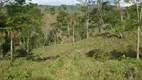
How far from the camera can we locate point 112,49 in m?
32.6

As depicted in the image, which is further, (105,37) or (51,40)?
(51,40)

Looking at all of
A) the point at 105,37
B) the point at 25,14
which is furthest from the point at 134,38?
the point at 25,14

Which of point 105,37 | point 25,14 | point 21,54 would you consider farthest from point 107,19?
point 25,14

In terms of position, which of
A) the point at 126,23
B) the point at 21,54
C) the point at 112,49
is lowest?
the point at 21,54

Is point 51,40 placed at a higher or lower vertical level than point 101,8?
lower

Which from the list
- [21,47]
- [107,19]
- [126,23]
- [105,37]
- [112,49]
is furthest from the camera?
[21,47]

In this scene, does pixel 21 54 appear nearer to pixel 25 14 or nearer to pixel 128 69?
pixel 25 14

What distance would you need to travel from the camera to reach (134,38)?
1457 inches

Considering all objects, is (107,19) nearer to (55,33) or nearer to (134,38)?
(134,38)

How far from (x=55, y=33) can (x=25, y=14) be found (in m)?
50.7

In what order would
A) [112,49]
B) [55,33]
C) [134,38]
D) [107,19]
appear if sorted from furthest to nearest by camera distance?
[55,33] < [107,19] < [134,38] < [112,49]

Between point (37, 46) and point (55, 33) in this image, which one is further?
point (55, 33)

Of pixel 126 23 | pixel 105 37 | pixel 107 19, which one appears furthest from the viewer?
pixel 107 19

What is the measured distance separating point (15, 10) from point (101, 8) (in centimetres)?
3430
